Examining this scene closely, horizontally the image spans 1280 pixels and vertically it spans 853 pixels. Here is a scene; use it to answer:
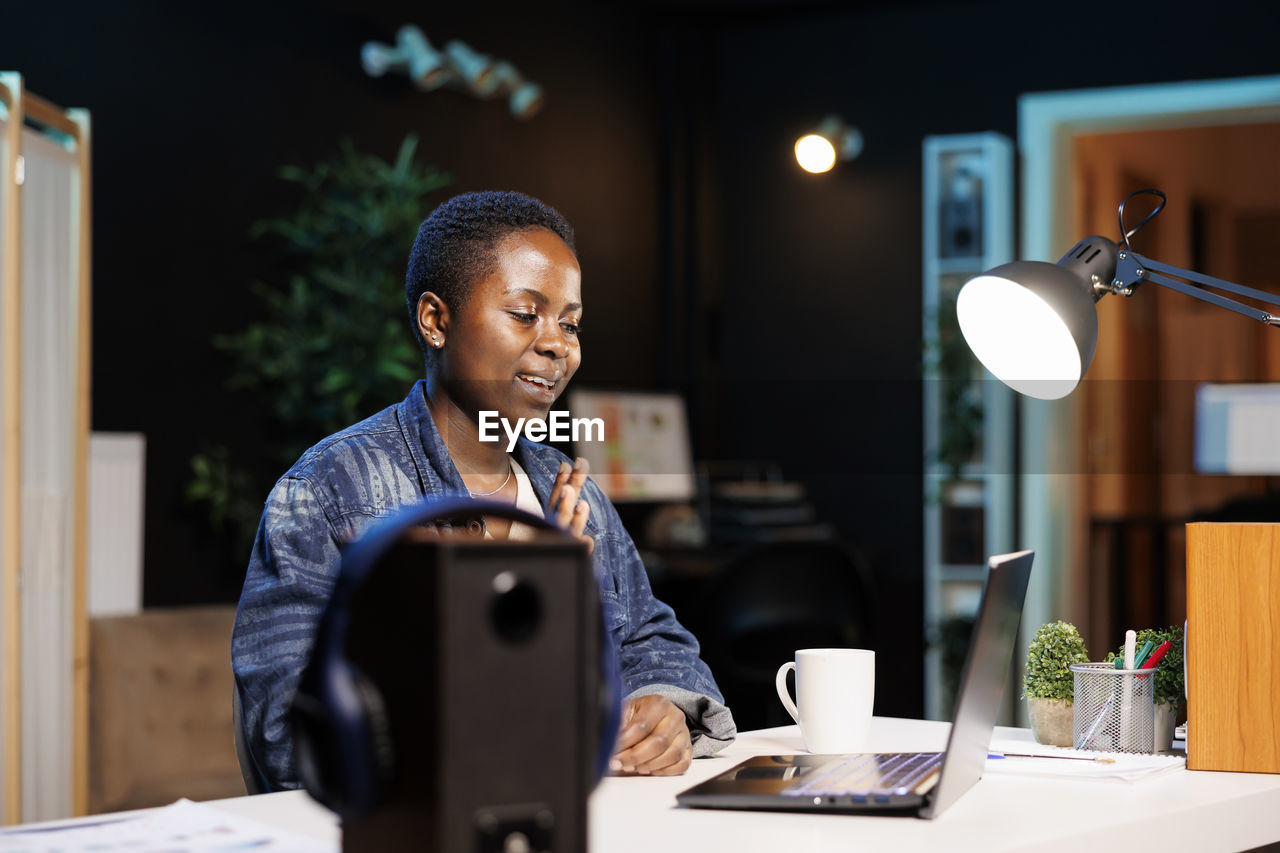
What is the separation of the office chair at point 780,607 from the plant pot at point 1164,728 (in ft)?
6.96

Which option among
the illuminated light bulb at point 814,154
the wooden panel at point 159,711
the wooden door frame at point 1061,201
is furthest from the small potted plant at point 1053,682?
the wooden door frame at point 1061,201

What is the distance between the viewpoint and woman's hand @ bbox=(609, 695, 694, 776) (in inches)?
55.0

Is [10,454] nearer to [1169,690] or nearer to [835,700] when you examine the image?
[835,700]

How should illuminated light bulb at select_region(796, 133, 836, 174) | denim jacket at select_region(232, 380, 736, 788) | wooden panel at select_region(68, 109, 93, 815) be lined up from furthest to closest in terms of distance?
wooden panel at select_region(68, 109, 93, 815) → illuminated light bulb at select_region(796, 133, 836, 174) → denim jacket at select_region(232, 380, 736, 788)

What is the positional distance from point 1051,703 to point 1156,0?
173 inches

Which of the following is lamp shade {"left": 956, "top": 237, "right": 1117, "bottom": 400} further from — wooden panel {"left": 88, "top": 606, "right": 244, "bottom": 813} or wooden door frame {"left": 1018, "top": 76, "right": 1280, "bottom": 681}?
wooden door frame {"left": 1018, "top": 76, "right": 1280, "bottom": 681}

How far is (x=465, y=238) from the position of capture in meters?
1.67

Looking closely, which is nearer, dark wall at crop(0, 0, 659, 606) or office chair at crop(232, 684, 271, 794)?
office chair at crop(232, 684, 271, 794)

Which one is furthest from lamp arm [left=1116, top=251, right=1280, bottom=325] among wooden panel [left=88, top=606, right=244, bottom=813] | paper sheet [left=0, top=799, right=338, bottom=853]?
wooden panel [left=88, top=606, right=244, bottom=813]

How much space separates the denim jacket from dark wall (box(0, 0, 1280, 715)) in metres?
2.65

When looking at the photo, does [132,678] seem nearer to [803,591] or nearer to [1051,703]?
[803,591]

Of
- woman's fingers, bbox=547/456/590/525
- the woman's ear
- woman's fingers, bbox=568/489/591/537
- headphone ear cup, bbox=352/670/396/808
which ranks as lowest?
headphone ear cup, bbox=352/670/396/808

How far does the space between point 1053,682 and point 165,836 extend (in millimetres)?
1026

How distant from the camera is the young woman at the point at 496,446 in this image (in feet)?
5.03
